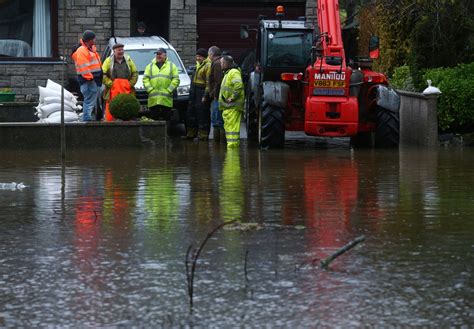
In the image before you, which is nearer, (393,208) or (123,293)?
(123,293)

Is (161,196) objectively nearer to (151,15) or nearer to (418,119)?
(418,119)

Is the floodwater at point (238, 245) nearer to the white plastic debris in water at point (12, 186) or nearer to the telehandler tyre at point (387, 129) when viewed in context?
the white plastic debris in water at point (12, 186)

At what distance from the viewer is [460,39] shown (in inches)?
989

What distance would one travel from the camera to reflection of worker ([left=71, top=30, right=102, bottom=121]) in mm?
22500

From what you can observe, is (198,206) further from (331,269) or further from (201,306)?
(201,306)

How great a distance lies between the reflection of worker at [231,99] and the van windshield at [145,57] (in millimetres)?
4602

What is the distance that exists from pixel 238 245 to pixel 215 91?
13400mm

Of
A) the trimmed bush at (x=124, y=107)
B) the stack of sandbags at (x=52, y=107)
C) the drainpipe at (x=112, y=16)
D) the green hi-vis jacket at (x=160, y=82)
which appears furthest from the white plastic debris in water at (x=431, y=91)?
the drainpipe at (x=112, y=16)

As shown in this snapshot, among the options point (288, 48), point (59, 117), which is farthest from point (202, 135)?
point (59, 117)

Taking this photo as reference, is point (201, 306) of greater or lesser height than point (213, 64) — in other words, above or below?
below

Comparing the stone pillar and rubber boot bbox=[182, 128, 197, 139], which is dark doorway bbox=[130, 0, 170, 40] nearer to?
rubber boot bbox=[182, 128, 197, 139]

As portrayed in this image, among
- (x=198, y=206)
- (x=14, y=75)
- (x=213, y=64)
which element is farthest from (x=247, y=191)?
(x=14, y=75)

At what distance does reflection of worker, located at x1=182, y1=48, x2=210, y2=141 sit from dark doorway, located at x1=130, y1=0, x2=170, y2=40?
448 inches

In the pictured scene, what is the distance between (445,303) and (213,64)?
15.9 metres
